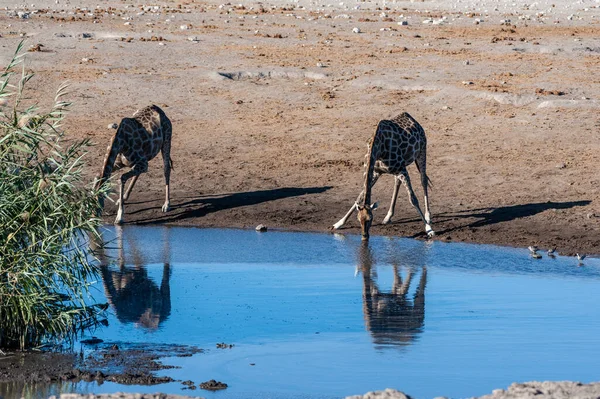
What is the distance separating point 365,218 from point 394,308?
3.57 metres

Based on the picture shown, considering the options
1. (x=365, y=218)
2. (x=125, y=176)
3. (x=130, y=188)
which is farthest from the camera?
(x=130, y=188)

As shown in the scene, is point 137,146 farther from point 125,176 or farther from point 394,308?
point 394,308

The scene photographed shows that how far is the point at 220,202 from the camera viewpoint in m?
17.1

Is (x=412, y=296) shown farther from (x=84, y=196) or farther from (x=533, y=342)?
(x=84, y=196)

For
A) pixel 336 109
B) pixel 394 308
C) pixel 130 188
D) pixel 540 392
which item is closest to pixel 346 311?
pixel 394 308

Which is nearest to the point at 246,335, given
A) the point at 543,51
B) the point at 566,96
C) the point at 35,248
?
the point at 35,248

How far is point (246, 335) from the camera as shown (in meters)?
10.4

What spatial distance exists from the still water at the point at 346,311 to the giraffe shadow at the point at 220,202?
2.16 feet

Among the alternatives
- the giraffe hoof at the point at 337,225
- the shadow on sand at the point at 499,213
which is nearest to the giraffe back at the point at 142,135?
the giraffe hoof at the point at 337,225

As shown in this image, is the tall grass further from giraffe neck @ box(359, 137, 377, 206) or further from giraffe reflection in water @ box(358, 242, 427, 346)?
giraffe neck @ box(359, 137, 377, 206)

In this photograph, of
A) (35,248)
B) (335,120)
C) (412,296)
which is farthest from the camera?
(335,120)

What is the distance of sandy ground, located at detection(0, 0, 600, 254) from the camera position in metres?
16.5

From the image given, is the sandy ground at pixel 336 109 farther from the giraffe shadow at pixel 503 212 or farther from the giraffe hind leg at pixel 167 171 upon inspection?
the giraffe hind leg at pixel 167 171

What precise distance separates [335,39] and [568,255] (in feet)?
49.7
